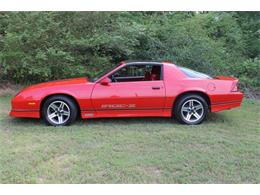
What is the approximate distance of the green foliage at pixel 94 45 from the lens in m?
8.30

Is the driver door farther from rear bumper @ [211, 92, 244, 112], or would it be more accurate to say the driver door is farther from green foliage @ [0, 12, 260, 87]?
green foliage @ [0, 12, 260, 87]

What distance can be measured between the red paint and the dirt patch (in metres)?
2.83

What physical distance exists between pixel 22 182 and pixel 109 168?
3.33 ft

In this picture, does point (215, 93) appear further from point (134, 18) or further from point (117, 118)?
point (134, 18)

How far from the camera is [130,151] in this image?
4.68 meters

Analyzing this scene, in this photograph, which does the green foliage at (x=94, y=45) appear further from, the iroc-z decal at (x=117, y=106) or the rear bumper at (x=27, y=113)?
the iroc-z decal at (x=117, y=106)

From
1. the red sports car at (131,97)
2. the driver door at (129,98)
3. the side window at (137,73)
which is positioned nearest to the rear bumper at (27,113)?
the red sports car at (131,97)

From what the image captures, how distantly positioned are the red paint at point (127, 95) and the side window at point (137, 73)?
0.37 feet

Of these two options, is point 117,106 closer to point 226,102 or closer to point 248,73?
point 226,102

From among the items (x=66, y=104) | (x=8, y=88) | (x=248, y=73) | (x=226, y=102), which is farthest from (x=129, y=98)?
(x=248, y=73)

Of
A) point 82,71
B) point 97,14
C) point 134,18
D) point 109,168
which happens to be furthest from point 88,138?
point 134,18

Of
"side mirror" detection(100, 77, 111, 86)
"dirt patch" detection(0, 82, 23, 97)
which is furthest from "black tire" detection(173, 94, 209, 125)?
"dirt patch" detection(0, 82, 23, 97)

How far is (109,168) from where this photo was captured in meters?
4.11

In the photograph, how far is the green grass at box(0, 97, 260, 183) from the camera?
12.9ft
